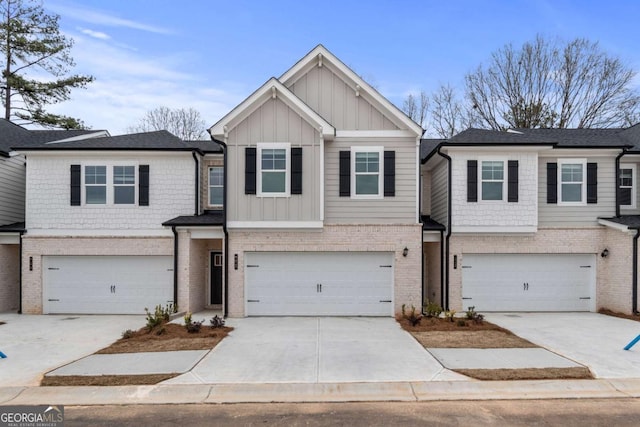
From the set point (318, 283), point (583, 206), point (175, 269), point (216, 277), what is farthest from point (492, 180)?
point (175, 269)

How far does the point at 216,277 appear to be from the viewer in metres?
14.8

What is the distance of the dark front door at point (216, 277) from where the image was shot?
14781 mm

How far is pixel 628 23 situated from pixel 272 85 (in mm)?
18376

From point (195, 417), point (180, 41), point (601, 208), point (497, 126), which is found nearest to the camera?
point (195, 417)

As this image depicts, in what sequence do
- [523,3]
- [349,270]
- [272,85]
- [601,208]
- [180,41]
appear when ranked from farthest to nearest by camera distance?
1. [180,41]
2. [523,3]
3. [601,208]
4. [349,270]
5. [272,85]

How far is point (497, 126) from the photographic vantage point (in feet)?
92.2

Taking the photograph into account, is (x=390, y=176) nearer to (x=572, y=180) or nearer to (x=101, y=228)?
(x=572, y=180)

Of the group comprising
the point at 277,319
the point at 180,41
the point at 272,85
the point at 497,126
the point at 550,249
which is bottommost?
the point at 277,319

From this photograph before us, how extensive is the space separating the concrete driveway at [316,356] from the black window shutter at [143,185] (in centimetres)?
541

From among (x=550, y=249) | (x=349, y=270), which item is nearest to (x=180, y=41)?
(x=349, y=270)

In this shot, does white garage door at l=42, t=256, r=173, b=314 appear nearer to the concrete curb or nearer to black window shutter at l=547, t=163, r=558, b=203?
the concrete curb

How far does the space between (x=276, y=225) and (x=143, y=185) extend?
489 centimetres

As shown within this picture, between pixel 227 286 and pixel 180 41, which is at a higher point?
pixel 180 41

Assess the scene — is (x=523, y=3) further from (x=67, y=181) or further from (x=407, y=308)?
(x=67, y=181)
